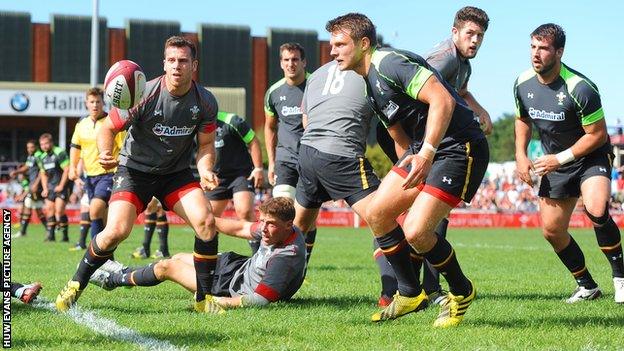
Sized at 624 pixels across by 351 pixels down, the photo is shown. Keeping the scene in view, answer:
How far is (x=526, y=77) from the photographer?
9102 millimetres

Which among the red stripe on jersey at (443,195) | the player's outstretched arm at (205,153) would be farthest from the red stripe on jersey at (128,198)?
the red stripe on jersey at (443,195)

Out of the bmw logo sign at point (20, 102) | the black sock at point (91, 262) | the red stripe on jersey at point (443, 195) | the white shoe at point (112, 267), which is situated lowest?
the bmw logo sign at point (20, 102)

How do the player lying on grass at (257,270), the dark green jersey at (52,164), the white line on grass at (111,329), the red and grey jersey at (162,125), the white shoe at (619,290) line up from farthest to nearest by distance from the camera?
the dark green jersey at (52,164), the white shoe at (619,290), the player lying on grass at (257,270), the red and grey jersey at (162,125), the white line on grass at (111,329)

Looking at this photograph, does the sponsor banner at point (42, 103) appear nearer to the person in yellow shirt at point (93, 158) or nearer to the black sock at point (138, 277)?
the person in yellow shirt at point (93, 158)

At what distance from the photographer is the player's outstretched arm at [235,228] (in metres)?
9.08

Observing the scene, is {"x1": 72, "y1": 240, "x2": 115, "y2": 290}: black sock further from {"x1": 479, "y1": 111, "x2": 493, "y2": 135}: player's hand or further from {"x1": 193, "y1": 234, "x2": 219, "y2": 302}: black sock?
{"x1": 479, "y1": 111, "x2": 493, "y2": 135}: player's hand

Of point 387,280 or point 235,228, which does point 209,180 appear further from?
point 387,280

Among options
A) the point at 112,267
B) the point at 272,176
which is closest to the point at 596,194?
the point at 272,176

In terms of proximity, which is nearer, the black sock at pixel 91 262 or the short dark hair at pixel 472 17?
the black sock at pixel 91 262

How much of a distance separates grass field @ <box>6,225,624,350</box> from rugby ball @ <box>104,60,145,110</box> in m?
1.72

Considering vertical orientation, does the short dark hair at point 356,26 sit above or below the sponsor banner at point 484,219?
above

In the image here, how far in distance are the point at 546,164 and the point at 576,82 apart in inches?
32.6

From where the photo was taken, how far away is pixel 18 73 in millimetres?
55906

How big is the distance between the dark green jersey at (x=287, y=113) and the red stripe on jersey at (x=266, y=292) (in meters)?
3.01
